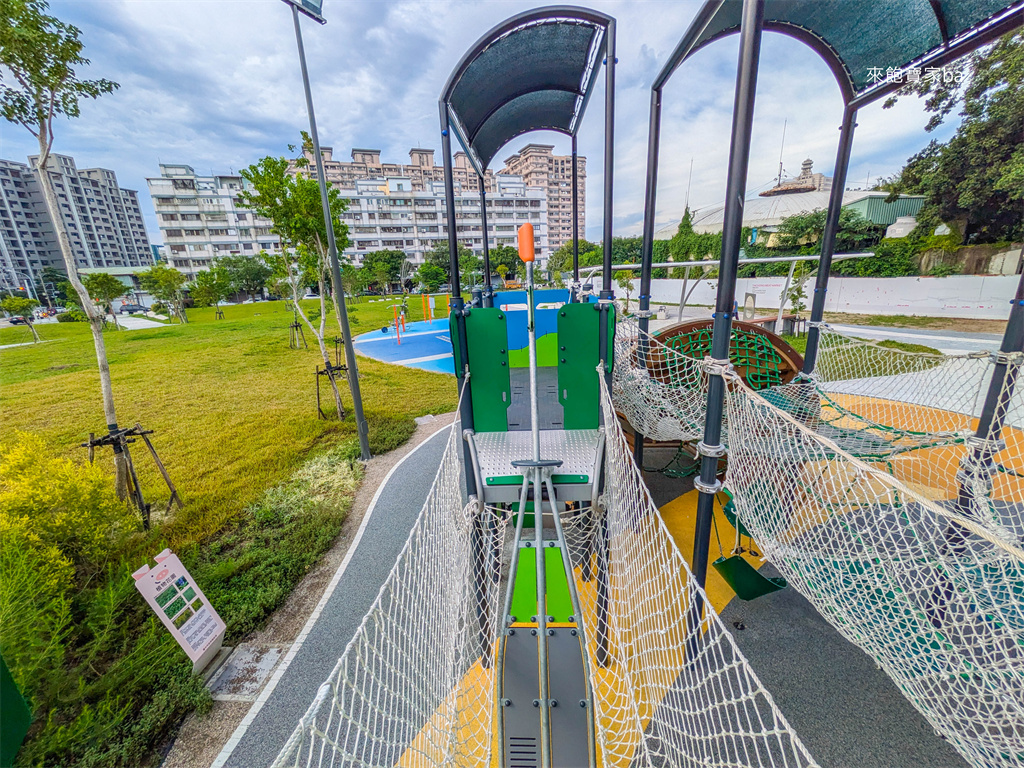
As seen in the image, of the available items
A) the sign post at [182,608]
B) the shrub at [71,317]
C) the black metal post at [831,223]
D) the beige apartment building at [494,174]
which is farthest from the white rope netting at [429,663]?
the beige apartment building at [494,174]

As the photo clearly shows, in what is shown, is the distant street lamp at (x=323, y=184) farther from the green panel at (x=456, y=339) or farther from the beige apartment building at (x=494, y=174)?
the beige apartment building at (x=494, y=174)

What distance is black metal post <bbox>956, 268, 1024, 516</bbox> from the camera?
2.36 meters

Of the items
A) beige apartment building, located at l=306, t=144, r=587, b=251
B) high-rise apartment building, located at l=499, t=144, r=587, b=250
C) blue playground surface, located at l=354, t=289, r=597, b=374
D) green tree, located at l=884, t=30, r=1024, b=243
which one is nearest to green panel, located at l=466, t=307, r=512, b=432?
blue playground surface, located at l=354, t=289, r=597, b=374

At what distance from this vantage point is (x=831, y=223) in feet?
12.7

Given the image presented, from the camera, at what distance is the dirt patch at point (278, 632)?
2.09m

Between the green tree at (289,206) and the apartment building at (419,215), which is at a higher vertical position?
the apartment building at (419,215)

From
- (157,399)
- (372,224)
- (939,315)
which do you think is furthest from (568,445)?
(372,224)

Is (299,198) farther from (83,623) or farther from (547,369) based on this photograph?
(83,623)

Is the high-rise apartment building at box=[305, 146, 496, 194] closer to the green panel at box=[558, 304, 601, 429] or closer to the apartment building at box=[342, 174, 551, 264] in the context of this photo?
the apartment building at box=[342, 174, 551, 264]

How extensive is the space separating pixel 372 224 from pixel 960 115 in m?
50.4

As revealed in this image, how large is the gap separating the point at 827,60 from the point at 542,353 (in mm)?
3989

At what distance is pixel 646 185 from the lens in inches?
147

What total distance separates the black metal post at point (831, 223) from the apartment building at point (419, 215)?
4840 centimetres

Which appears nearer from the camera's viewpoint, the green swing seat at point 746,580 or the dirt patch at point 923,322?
the green swing seat at point 746,580
